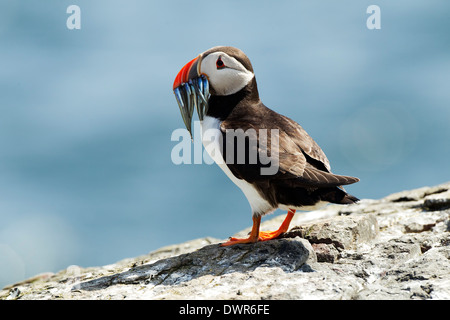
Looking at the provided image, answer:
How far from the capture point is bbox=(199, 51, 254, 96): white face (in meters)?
7.41

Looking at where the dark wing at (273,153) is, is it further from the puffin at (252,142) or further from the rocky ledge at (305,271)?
the rocky ledge at (305,271)

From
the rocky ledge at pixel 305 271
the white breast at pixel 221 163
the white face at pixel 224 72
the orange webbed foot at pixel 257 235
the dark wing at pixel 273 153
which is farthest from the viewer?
the white face at pixel 224 72

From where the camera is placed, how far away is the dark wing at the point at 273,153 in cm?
637

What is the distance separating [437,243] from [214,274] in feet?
11.4

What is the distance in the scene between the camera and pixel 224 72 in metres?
7.41

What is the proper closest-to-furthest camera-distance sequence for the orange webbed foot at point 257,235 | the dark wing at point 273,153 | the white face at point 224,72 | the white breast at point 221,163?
the dark wing at point 273,153 < the white breast at point 221,163 < the orange webbed foot at point 257,235 < the white face at point 224,72

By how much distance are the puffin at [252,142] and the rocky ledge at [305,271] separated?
0.58 metres

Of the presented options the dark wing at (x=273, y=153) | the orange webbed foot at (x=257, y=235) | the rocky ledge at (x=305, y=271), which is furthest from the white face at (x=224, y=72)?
the rocky ledge at (x=305, y=271)

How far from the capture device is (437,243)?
738cm

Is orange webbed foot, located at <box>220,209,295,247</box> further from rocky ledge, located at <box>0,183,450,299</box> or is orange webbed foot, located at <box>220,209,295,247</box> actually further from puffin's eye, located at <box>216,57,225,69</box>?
puffin's eye, located at <box>216,57,225,69</box>

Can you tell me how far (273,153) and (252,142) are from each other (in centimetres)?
34

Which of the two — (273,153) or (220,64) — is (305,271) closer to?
(273,153)

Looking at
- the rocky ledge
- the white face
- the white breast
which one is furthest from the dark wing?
the rocky ledge
